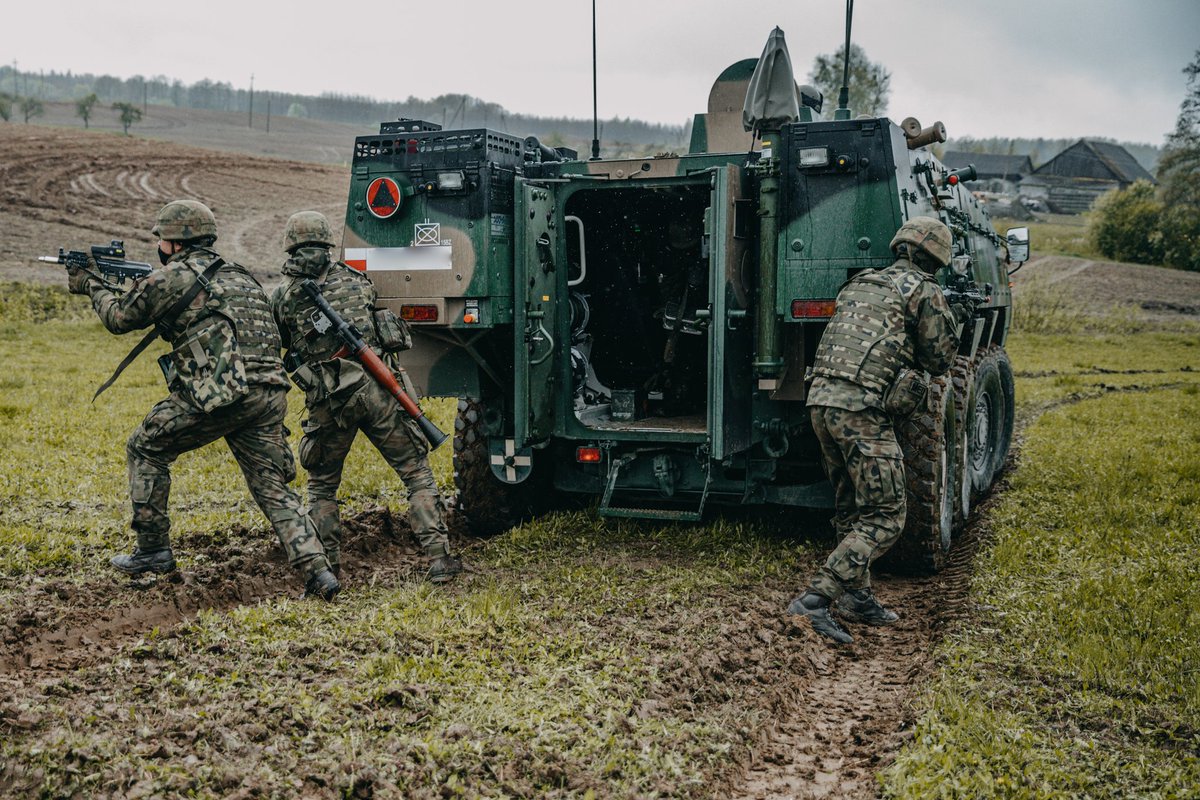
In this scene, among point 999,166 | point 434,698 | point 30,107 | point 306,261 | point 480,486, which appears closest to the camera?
point 434,698

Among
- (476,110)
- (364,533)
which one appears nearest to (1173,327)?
(364,533)

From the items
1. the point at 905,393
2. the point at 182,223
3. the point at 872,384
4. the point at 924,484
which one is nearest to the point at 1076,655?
the point at 905,393

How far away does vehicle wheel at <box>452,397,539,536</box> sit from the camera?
7.11 meters

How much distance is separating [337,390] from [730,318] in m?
2.15

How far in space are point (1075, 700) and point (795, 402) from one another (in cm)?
265

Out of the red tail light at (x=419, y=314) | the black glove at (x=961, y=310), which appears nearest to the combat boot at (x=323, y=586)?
the red tail light at (x=419, y=314)

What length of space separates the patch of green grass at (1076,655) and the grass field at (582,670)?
0.6 inches

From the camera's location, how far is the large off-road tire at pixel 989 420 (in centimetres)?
834

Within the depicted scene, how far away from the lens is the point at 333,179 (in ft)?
136

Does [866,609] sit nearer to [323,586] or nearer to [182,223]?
[323,586]

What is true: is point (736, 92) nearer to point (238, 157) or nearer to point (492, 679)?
point (492, 679)

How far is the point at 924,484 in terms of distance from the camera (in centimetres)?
631

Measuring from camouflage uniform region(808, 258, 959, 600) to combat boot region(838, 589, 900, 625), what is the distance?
61mm

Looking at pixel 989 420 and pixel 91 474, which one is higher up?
pixel 989 420
